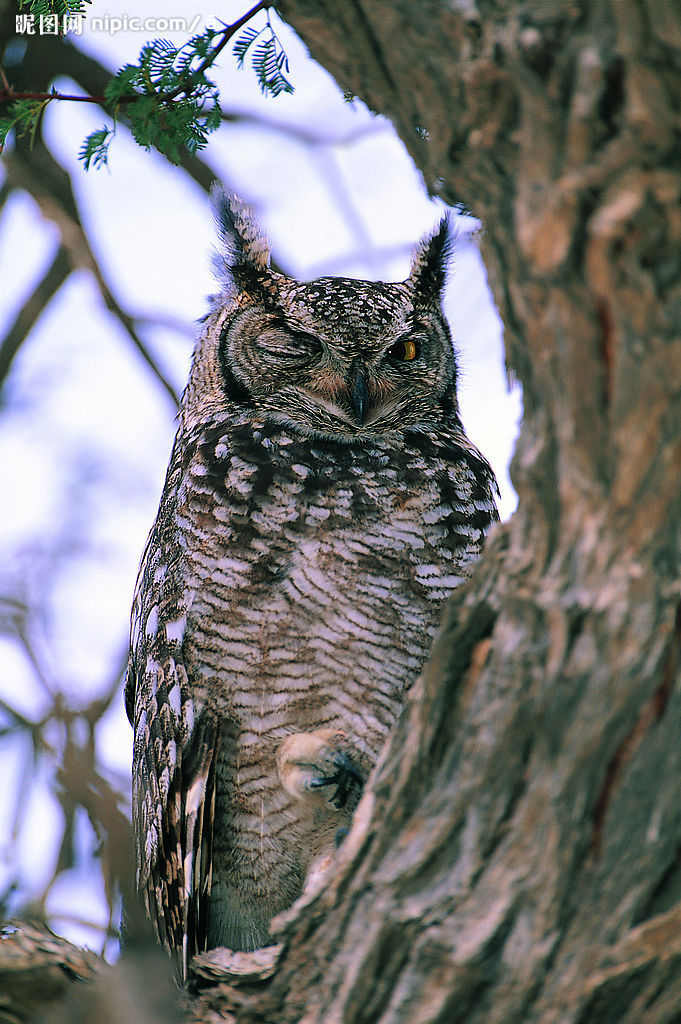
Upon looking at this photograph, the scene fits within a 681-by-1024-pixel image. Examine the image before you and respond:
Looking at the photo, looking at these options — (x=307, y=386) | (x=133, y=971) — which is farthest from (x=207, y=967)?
(x=307, y=386)

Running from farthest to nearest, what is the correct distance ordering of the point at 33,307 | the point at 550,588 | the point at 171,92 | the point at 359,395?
the point at 33,307, the point at 359,395, the point at 171,92, the point at 550,588

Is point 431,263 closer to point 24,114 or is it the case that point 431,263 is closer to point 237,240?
point 237,240

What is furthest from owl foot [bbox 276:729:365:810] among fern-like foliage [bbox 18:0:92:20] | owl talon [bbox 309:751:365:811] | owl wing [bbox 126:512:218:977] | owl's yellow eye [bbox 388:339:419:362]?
fern-like foliage [bbox 18:0:92:20]

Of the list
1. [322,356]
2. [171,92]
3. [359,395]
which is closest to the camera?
[171,92]

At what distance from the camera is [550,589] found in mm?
1375

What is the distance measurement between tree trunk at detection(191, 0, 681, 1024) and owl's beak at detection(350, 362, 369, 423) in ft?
4.56

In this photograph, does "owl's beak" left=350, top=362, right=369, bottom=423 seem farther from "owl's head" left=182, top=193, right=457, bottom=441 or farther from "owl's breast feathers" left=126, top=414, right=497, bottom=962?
"owl's breast feathers" left=126, top=414, right=497, bottom=962

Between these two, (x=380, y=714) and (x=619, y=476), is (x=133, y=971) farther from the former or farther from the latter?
(x=619, y=476)

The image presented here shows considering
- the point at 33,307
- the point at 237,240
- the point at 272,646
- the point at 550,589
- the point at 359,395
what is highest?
the point at 33,307

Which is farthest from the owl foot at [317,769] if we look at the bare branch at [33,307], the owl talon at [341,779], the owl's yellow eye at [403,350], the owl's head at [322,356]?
A: the bare branch at [33,307]

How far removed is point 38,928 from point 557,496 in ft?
5.43

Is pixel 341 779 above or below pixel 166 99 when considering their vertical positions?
below

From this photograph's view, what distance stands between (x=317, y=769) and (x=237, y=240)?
1.92m

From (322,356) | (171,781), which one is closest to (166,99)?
(322,356)
